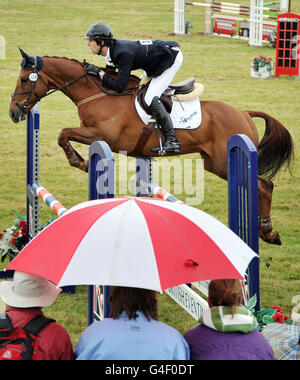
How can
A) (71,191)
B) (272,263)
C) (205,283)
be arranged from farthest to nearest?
(71,191) < (272,263) < (205,283)

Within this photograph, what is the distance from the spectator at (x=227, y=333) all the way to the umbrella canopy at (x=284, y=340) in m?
0.41

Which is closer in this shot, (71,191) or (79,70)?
(79,70)

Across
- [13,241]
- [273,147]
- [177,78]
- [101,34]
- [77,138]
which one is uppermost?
[101,34]

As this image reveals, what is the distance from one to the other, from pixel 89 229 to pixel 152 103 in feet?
14.4

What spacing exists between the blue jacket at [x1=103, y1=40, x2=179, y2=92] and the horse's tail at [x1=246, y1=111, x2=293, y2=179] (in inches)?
48.7

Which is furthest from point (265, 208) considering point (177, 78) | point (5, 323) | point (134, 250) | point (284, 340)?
point (177, 78)

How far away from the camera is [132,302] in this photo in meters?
3.10

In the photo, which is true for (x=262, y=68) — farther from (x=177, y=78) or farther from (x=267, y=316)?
(x=267, y=316)

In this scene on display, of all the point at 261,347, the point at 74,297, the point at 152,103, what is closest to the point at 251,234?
the point at 261,347

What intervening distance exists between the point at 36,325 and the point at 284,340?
123 centimetres

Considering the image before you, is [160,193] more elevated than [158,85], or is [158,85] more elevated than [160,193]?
[158,85]

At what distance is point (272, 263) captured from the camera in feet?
24.3

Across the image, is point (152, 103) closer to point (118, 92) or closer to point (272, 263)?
point (118, 92)
